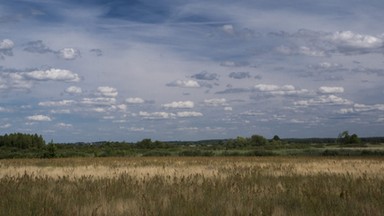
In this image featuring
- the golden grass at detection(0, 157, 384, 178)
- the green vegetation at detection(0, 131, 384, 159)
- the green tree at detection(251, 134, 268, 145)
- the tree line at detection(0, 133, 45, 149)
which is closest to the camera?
the golden grass at detection(0, 157, 384, 178)

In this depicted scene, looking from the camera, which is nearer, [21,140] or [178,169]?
[178,169]

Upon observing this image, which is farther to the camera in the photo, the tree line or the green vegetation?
the tree line

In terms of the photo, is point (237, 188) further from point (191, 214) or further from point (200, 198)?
point (191, 214)

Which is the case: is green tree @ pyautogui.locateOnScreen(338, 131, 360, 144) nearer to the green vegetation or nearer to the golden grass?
the green vegetation

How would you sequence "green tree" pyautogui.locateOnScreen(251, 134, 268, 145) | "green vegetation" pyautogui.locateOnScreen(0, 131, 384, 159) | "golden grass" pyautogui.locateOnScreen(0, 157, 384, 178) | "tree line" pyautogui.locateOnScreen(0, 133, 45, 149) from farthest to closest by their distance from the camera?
"green tree" pyautogui.locateOnScreen(251, 134, 268, 145)
"tree line" pyautogui.locateOnScreen(0, 133, 45, 149)
"green vegetation" pyautogui.locateOnScreen(0, 131, 384, 159)
"golden grass" pyautogui.locateOnScreen(0, 157, 384, 178)

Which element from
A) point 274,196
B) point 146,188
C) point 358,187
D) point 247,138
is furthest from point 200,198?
point 247,138

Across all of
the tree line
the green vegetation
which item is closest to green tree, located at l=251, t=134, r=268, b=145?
the green vegetation

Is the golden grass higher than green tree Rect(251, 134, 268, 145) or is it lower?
lower

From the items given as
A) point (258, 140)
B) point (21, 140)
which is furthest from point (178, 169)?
point (258, 140)

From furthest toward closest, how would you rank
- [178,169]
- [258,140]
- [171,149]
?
[258,140], [171,149], [178,169]

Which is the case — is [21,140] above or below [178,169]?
above

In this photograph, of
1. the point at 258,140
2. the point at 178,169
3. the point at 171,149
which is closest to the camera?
the point at 178,169

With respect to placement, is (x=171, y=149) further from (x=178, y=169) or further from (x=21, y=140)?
(x=178, y=169)

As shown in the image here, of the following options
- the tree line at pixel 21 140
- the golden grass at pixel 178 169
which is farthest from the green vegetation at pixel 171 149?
the golden grass at pixel 178 169
